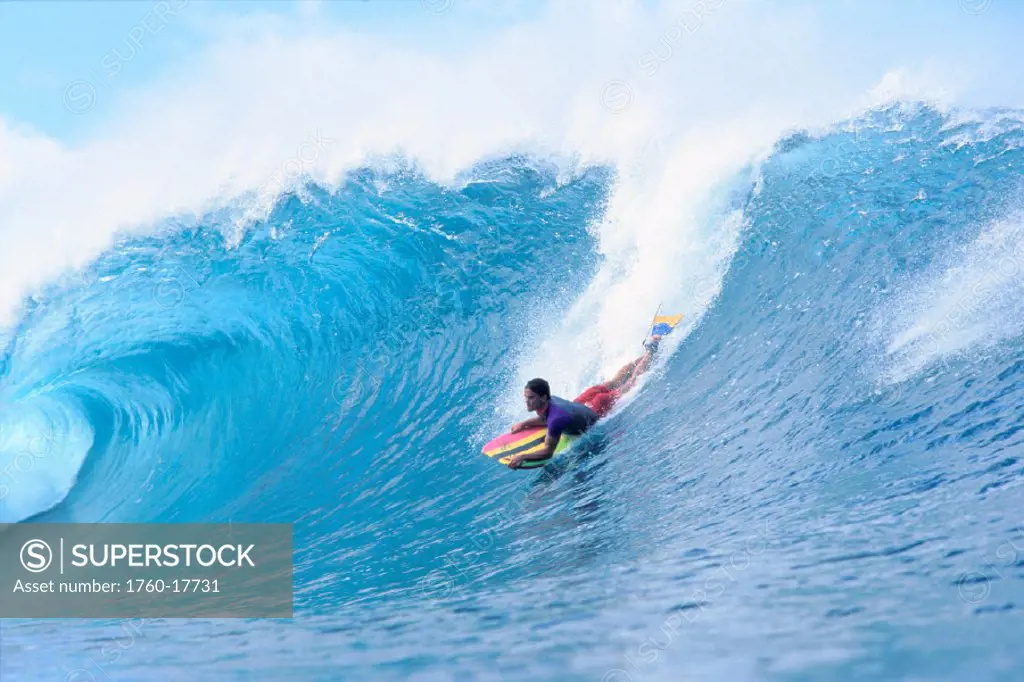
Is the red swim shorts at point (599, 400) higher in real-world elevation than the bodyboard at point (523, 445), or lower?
higher

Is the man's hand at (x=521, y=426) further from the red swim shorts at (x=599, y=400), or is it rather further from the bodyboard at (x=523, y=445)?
the red swim shorts at (x=599, y=400)

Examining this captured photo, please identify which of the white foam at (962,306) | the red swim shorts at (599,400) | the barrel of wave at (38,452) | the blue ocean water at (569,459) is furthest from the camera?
the barrel of wave at (38,452)

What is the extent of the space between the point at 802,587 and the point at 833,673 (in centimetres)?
88

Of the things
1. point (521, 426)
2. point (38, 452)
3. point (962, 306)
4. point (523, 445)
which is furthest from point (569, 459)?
point (38, 452)

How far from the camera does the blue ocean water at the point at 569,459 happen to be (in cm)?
418

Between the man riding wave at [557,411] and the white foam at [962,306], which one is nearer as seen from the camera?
the white foam at [962,306]

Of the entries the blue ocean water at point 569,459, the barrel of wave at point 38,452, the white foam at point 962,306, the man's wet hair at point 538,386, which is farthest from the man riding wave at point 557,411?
the barrel of wave at point 38,452

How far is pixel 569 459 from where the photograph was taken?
24.5ft

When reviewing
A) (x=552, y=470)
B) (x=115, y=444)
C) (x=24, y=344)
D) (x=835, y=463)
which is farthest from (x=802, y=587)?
(x=24, y=344)

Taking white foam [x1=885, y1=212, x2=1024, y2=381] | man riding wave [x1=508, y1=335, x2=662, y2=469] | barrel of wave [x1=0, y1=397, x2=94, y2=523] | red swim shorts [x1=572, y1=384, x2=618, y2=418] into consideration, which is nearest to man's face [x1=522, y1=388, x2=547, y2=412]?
man riding wave [x1=508, y1=335, x2=662, y2=469]

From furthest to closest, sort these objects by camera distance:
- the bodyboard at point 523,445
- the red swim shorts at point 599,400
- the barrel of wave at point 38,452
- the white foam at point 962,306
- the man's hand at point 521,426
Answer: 1. the barrel of wave at point 38,452
2. the red swim shorts at point 599,400
3. the man's hand at point 521,426
4. the bodyboard at point 523,445
5. the white foam at point 962,306

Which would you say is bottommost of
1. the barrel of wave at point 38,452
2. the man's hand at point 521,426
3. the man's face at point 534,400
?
the man's hand at point 521,426

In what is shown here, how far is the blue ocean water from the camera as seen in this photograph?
4184 mm

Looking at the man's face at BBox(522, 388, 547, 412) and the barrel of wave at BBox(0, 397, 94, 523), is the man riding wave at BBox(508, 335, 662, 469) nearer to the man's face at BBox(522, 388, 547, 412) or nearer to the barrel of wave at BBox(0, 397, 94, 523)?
the man's face at BBox(522, 388, 547, 412)
